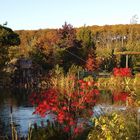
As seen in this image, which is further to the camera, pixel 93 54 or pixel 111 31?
pixel 111 31

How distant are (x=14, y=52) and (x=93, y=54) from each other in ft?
25.8

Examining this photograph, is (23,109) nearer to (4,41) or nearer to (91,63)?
(4,41)

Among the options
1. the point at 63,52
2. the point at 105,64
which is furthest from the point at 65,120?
the point at 105,64

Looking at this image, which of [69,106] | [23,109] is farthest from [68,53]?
[69,106]

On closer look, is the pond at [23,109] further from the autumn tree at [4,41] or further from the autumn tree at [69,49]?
the autumn tree at [69,49]

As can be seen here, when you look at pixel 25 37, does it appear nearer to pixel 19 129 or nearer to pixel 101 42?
pixel 101 42

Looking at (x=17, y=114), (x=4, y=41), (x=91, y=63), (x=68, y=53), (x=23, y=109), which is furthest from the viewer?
(x=68, y=53)

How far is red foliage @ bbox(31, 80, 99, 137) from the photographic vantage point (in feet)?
46.7

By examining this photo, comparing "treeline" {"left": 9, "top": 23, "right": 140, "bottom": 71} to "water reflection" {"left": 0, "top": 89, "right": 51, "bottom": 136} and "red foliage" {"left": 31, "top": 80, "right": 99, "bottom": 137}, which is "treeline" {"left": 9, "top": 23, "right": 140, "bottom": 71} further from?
"red foliage" {"left": 31, "top": 80, "right": 99, "bottom": 137}

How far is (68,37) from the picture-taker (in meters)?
48.8

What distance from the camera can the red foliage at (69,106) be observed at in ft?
46.7

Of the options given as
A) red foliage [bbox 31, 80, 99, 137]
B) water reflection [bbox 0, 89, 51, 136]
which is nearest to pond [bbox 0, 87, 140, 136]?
water reflection [bbox 0, 89, 51, 136]

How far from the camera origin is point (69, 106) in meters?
14.7

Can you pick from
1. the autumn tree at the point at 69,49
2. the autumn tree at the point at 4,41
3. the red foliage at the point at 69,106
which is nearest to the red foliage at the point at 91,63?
the autumn tree at the point at 69,49
